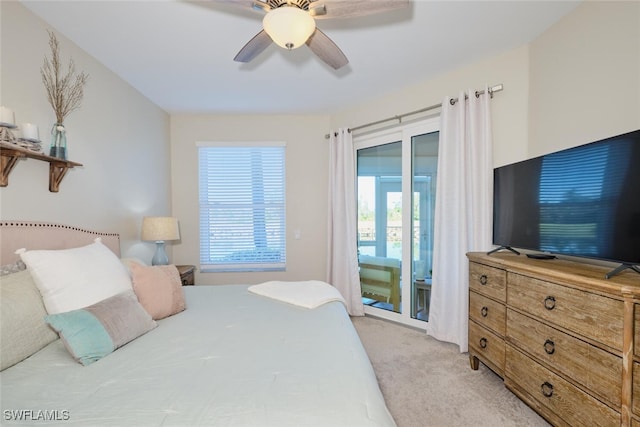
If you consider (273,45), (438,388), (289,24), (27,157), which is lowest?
(438,388)

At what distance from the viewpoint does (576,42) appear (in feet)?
6.54

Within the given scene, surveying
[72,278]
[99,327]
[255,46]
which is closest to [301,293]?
[99,327]

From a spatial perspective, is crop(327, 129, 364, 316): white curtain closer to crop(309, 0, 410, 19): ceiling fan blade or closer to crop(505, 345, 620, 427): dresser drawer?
crop(505, 345, 620, 427): dresser drawer

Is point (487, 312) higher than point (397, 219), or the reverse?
point (397, 219)

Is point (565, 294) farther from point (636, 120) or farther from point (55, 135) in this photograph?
point (55, 135)

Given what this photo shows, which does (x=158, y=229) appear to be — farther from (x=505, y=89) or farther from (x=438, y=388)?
(x=505, y=89)

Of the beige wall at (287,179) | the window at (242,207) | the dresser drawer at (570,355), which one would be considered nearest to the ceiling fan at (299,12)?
the dresser drawer at (570,355)

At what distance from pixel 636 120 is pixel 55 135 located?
11.8 feet

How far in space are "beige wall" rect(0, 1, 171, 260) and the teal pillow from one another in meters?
0.93

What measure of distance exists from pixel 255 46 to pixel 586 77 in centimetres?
217

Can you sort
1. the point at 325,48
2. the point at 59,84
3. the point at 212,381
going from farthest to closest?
1. the point at 59,84
2. the point at 325,48
3. the point at 212,381

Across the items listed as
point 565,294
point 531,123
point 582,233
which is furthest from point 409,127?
point 565,294

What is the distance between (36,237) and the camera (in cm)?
179

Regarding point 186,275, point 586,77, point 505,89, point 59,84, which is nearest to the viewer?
point 586,77
